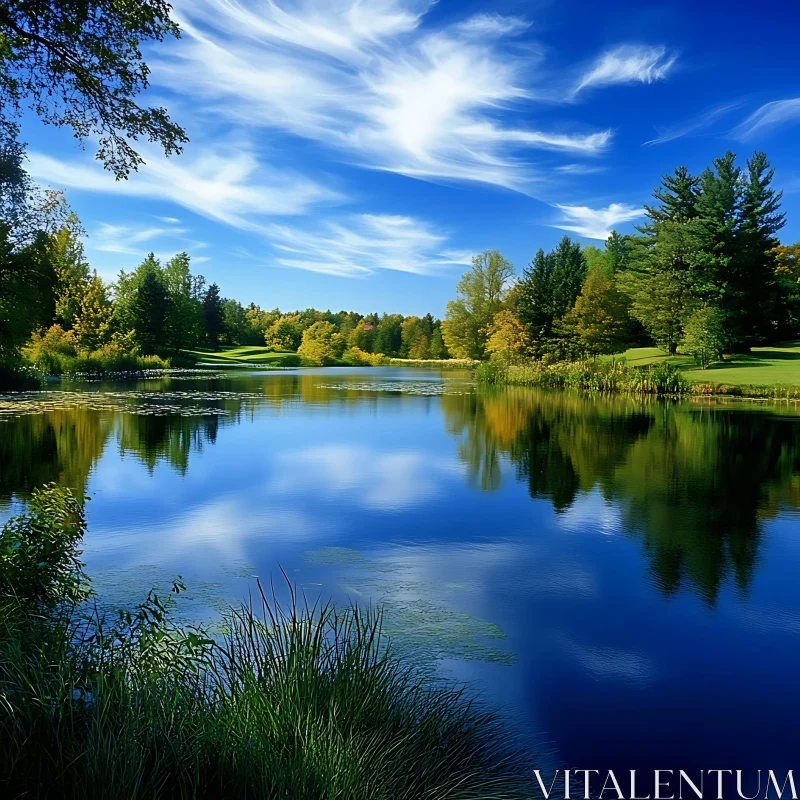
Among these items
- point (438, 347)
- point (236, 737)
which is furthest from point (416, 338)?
point (236, 737)

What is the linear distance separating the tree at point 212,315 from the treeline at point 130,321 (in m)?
0.13

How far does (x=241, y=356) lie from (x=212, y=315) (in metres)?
8.65

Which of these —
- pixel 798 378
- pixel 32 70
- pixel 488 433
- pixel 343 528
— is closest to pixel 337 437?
pixel 488 433

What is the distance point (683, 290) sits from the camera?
41.5 m

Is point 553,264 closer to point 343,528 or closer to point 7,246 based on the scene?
point 7,246

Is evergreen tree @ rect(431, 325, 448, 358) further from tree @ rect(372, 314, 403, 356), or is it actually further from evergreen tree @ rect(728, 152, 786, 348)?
evergreen tree @ rect(728, 152, 786, 348)

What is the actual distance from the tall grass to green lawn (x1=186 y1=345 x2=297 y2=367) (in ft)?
119

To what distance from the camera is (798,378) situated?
108 feet

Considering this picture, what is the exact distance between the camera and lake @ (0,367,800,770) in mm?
→ 4996

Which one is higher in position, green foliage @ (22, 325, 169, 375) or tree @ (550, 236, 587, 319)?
tree @ (550, 236, 587, 319)

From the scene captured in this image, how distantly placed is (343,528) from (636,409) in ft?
66.3

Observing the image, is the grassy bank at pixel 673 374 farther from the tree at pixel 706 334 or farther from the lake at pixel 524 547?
the lake at pixel 524 547

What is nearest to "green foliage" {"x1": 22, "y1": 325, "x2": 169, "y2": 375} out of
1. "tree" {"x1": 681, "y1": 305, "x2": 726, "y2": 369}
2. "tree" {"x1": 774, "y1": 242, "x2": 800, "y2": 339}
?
"tree" {"x1": 681, "y1": 305, "x2": 726, "y2": 369}

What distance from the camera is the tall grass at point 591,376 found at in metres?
33.2
